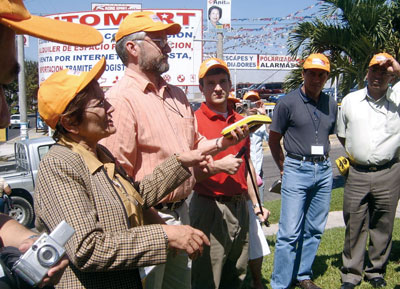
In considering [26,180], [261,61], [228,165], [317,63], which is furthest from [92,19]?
[261,61]

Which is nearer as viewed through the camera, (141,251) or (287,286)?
(141,251)

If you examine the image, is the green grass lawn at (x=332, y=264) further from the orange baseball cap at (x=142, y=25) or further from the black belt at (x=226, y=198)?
the orange baseball cap at (x=142, y=25)

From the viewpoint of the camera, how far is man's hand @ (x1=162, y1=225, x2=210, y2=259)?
1917 millimetres

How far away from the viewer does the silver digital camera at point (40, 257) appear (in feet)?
4.39

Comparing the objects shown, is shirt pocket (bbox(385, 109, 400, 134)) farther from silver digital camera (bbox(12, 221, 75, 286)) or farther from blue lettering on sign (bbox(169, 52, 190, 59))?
blue lettering on sign (bbox(169, 52, 190, 59))

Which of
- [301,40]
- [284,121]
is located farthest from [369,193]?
[301,40]

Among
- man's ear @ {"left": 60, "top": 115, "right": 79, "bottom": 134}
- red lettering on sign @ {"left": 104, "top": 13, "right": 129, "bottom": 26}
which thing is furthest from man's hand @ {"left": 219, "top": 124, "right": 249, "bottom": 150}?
red lettering on sign @ {"left": 104, "top": 13, "right": 129, "bottom": 26}

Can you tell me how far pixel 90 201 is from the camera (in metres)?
1.87

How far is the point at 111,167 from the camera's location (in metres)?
2.12

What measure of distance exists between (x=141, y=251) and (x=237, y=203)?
1.89m

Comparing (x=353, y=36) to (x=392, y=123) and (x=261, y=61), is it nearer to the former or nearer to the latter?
(x=392, y=123)

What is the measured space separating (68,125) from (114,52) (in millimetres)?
14976

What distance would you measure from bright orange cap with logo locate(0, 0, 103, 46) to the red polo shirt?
A: 2.02 metres

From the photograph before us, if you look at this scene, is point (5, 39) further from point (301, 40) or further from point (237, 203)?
point (301, 40)
